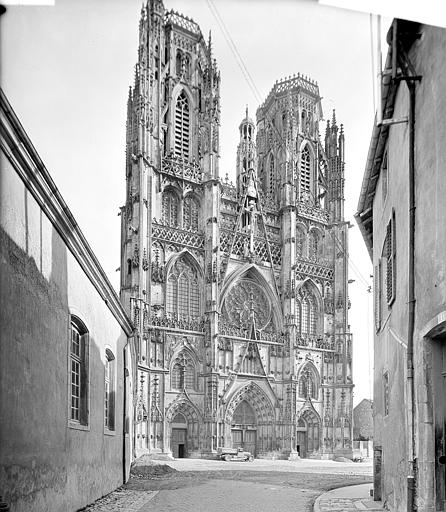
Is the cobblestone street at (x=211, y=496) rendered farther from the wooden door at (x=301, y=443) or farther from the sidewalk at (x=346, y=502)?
the wooden door at (x=301, y=443)

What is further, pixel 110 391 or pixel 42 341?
pixel 110 391

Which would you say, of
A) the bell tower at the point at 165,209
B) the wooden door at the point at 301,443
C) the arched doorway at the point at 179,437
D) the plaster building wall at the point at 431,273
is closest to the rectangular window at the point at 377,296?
the plaster building wall at the point at 431,273

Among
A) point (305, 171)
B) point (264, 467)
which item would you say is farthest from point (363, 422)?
point (264, 467)

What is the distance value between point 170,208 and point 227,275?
13.8ft

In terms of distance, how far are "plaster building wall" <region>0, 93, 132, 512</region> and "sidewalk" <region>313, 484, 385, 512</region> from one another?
3323 mm

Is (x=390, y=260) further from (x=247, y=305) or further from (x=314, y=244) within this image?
(x=314, y=244)

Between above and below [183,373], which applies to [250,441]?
below

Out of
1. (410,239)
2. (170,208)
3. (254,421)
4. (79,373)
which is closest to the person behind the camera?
(410,239)

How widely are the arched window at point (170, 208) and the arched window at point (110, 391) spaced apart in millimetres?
20005

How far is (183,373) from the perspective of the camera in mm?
30703

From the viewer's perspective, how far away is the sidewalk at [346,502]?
9688 millimetres

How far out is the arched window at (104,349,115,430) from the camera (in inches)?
455

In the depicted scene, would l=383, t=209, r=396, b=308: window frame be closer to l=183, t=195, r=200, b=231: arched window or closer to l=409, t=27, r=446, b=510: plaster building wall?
l=409, t=27, r=446, b=510: plaster building wall

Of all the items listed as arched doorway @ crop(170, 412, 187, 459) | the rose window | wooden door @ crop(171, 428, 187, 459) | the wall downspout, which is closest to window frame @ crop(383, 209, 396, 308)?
the wall downspout
